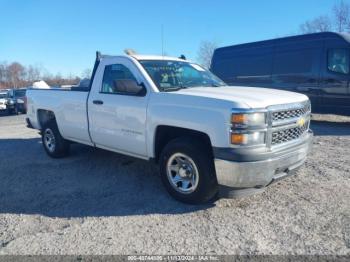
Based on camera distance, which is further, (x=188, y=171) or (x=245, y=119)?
(x=188, y=171)

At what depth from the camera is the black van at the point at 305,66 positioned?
31.7 feet

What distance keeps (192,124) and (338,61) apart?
25.6ft

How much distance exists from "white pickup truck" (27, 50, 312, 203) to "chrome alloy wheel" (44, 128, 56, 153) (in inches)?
47.8

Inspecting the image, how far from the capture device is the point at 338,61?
31.7 feet

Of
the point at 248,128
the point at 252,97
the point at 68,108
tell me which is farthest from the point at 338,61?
the point at 68,108

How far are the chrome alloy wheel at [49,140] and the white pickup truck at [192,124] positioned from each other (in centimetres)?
121

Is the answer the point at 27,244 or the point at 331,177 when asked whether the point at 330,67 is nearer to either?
the point at 331,177

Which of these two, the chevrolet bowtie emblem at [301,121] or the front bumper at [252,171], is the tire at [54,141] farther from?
the chevrolet bowtie emblem at [301,121]

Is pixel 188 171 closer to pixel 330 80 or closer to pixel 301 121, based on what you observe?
pixel 301 121

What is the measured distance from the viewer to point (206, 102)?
12.1ft

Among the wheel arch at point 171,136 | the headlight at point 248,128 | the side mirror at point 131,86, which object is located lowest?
the wheel arch at point 171,136

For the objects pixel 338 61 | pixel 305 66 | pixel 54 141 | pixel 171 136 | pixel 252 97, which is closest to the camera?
pixel 252 97

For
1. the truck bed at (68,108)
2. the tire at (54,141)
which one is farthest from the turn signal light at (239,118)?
the tire at (54,141)

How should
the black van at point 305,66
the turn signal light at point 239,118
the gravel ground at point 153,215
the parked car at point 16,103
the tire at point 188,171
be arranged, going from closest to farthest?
the gravel ground at point 153,215, the turn signal light at point 239,118, the tire at point 188,171, the black van at point 305,66, the parked car at point 16,103
